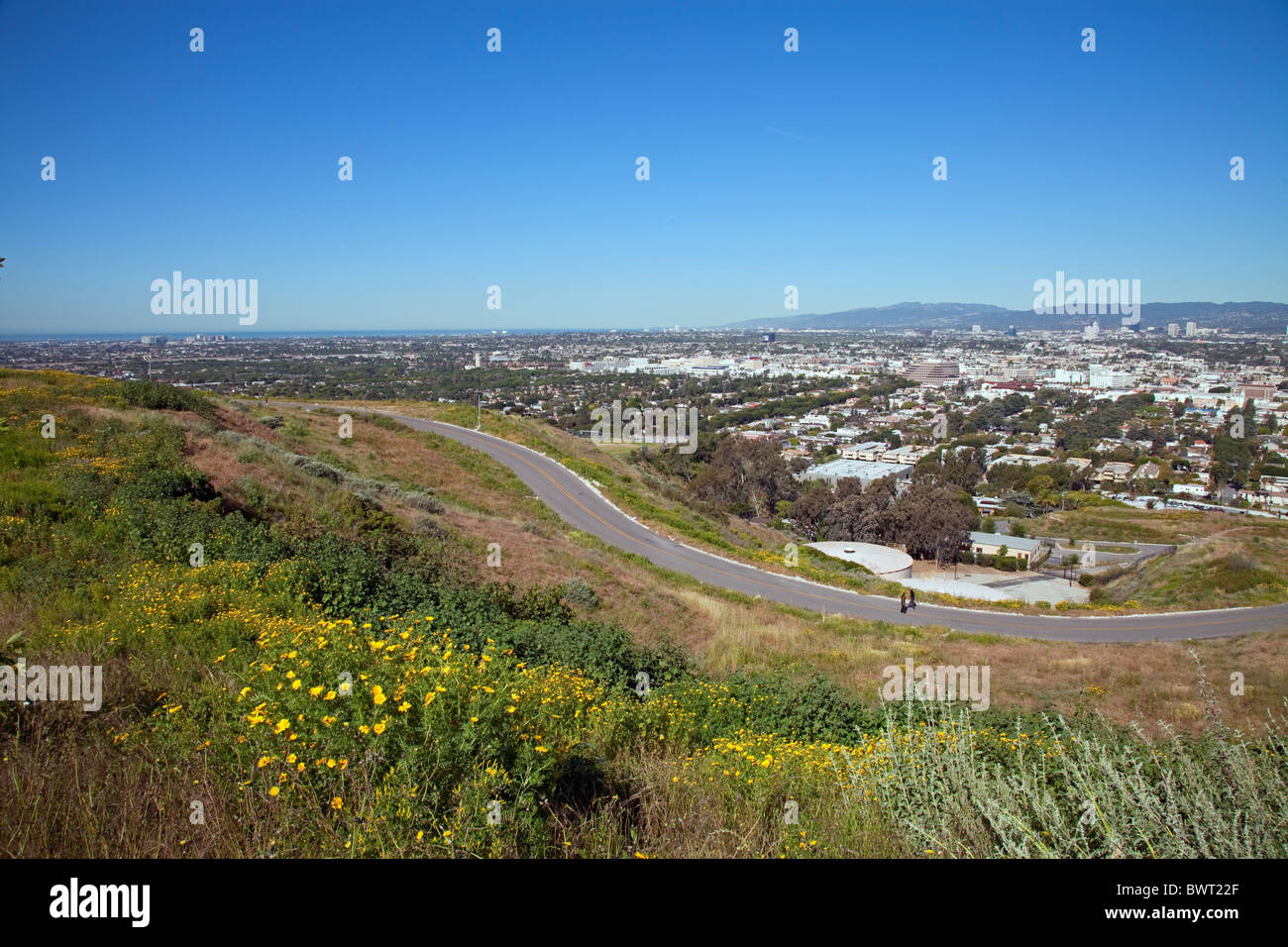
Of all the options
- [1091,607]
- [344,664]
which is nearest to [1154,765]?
[344,664]

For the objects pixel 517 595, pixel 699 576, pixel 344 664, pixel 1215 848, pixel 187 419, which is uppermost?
pixel 187 419

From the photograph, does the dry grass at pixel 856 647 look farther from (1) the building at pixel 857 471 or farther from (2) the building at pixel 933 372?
(2) the building at pixel 933 372

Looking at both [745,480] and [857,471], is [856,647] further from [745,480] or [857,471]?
[857,471]

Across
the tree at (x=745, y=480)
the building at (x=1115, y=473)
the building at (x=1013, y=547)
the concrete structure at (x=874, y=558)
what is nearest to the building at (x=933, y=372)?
the building at (x=1115, y=473)

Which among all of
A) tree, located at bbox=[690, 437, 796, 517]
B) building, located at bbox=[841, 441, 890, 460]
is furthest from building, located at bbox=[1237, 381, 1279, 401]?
tree, located at bbox=[690, 437, 796, 517]

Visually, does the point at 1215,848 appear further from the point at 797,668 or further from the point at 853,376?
the point at 853,376

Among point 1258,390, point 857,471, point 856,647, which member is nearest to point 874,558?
point 856,647
